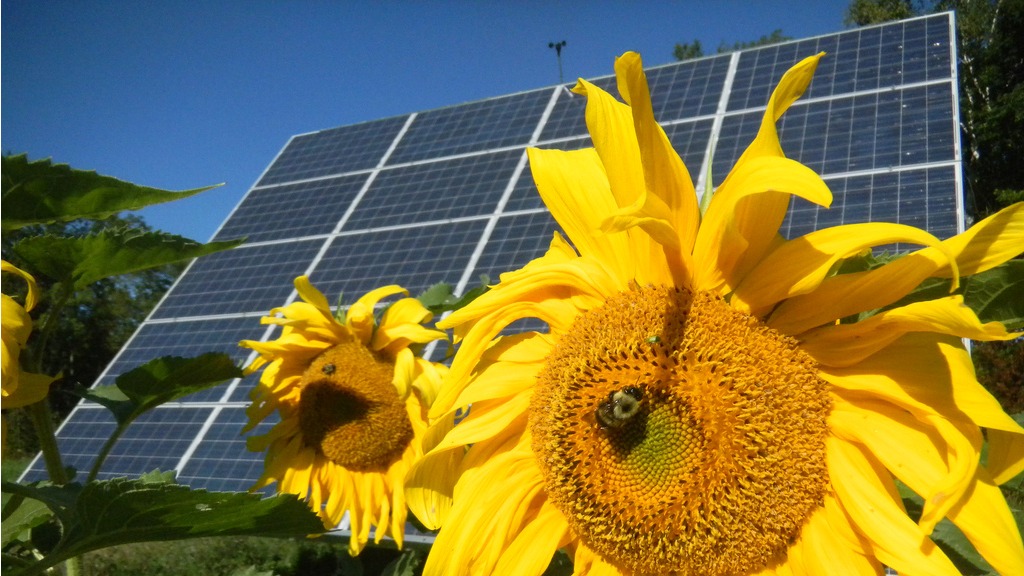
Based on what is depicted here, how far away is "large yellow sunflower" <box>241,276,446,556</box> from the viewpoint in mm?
2443

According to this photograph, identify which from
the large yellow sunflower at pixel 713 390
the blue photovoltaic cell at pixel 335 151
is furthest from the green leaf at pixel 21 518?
the blue photovoltaic cell at pixel 335 151

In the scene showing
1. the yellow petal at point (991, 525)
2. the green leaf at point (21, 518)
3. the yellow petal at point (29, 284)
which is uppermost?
the yellow petal at point (29, 284)

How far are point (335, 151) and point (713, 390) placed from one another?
9922 mm

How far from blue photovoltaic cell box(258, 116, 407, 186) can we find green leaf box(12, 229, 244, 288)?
7946 millimetres

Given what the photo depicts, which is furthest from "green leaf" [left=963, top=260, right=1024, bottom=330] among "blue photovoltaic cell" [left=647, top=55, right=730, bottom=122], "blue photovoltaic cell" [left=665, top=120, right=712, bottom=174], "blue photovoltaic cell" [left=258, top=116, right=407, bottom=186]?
"blue photovoltaic cell" [left=258, top=116, right=407, bottom=186]

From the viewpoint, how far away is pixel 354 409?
2.55 m

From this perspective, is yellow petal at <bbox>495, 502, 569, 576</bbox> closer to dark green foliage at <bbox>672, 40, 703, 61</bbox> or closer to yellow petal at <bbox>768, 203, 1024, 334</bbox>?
yellow petal at <bbox>768, 203, 1024, 334</bbox>

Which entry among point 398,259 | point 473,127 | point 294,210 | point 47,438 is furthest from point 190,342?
point 47,438

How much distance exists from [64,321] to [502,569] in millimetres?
28862

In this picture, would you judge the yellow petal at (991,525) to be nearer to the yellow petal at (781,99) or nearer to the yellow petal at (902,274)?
the yellow petal at (902,274)

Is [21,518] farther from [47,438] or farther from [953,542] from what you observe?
[953,542]

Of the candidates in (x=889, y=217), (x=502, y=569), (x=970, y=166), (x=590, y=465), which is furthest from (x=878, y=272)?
(x=970, y=166)

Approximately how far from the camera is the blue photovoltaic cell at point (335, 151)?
9.80 meters

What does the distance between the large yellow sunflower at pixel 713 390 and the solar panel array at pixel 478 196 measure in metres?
3.90
